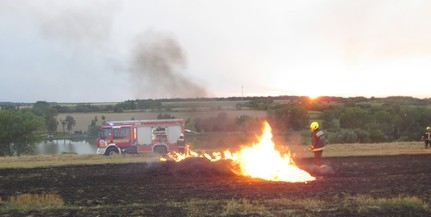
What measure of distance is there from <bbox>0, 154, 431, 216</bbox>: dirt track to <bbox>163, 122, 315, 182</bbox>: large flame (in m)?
0.78

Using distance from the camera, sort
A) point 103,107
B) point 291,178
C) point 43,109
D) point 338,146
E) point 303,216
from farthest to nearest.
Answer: point 43,109, point 103,107, point 338,146, point 291,178, point 303,216

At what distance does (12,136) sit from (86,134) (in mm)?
13195

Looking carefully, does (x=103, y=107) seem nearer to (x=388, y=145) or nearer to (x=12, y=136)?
(x=12, y=136)

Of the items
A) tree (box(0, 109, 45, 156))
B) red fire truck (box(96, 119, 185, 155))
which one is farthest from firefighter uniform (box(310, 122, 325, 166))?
tree (box(0, 109, 45, 156))

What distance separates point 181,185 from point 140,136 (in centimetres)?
1895

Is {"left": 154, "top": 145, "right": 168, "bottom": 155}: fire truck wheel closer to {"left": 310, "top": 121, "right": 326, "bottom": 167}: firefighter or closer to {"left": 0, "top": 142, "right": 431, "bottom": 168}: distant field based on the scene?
{"left": 0, "top": 142, "right": 431, "bottom": 168}: distant field

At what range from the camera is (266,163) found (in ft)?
70.8

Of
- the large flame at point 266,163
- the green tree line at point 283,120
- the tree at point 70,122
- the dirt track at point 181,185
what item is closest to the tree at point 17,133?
the green tree line at point 283,120

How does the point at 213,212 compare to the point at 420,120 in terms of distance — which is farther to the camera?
the point at 420,120

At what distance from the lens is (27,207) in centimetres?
1455

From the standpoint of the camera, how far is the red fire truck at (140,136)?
3709 centimetres

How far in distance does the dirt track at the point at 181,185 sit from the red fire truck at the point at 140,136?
10.3m

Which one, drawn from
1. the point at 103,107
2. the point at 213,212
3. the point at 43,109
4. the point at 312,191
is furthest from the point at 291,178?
the point at 43,109

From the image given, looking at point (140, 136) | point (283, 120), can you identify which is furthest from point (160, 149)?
point (283, 120)
